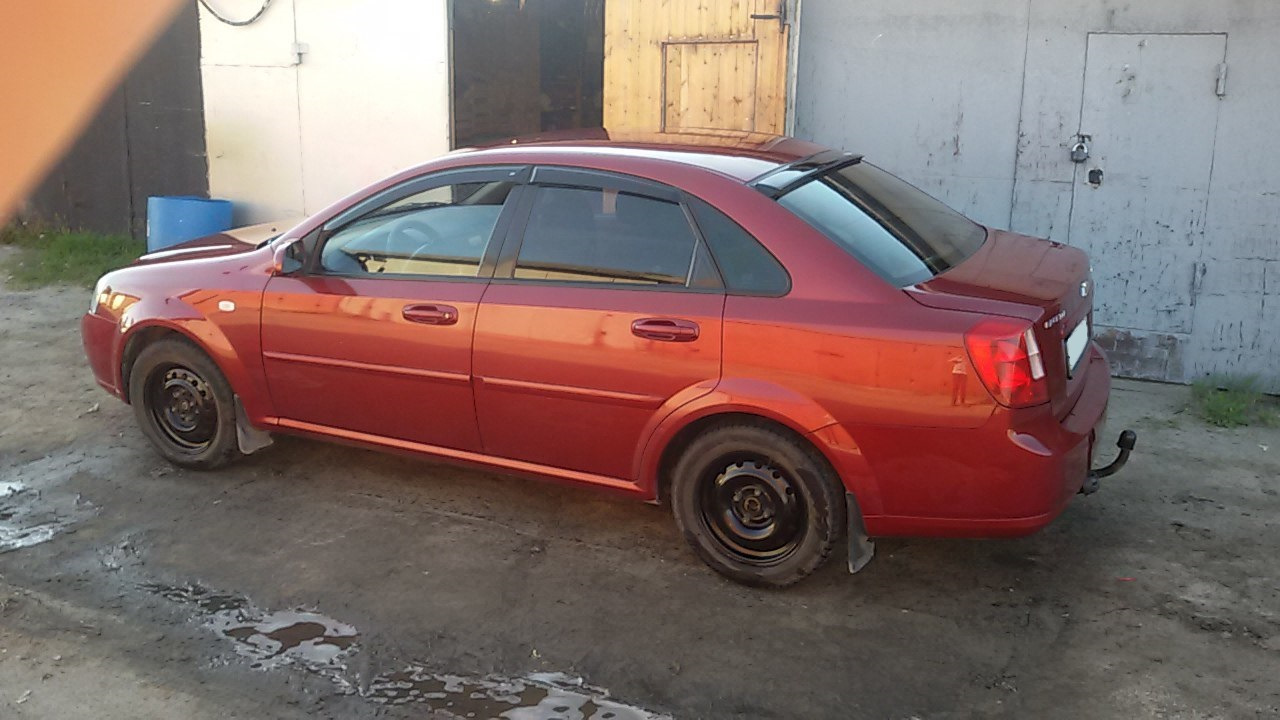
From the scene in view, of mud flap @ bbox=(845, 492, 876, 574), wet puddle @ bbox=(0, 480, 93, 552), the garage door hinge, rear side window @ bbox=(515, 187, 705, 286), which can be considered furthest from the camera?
the garage door hinge

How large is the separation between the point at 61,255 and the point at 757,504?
28.2ft

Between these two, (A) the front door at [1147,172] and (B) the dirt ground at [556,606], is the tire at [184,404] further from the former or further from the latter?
(A) the front door at [1147,172]

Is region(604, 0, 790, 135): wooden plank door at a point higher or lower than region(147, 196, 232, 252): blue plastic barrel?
higher

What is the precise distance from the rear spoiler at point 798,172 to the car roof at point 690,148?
31 mm

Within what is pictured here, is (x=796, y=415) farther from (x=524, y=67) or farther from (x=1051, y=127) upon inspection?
(x=524, y=67)

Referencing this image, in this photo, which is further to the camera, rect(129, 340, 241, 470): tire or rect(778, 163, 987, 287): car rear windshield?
rect(129, 340, 241, 470): tire

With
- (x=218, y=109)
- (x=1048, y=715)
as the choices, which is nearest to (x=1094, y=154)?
(x=1048, y=715)

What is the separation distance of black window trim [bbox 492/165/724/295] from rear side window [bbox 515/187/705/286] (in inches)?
0.6

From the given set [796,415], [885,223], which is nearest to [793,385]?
[796,415]

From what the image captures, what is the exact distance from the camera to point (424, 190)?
16.5ft

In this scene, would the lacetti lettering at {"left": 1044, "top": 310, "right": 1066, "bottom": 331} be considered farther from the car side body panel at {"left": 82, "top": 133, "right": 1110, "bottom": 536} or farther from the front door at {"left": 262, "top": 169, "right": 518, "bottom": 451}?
the front door at {"left": 262, "top": 169, "right": 518, "bottom": 451}

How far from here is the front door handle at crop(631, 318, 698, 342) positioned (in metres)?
4.33

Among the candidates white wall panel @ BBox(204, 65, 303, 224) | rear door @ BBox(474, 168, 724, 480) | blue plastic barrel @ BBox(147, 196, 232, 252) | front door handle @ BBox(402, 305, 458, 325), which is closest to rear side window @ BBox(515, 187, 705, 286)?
rear door @ BBox(474, 168, 724, 480)

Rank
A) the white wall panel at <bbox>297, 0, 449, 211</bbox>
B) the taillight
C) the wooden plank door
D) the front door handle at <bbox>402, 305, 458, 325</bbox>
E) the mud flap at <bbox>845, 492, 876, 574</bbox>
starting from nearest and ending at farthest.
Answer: the taillight, the mud flap at <bbox>845, 492, 876, 574</bbox>, the front door handle at <bbox>402, 305, 458, 325</bbox>, the wooden plank door, the white wall panel at <bbox>297, 0, 449, 211</bbox>
